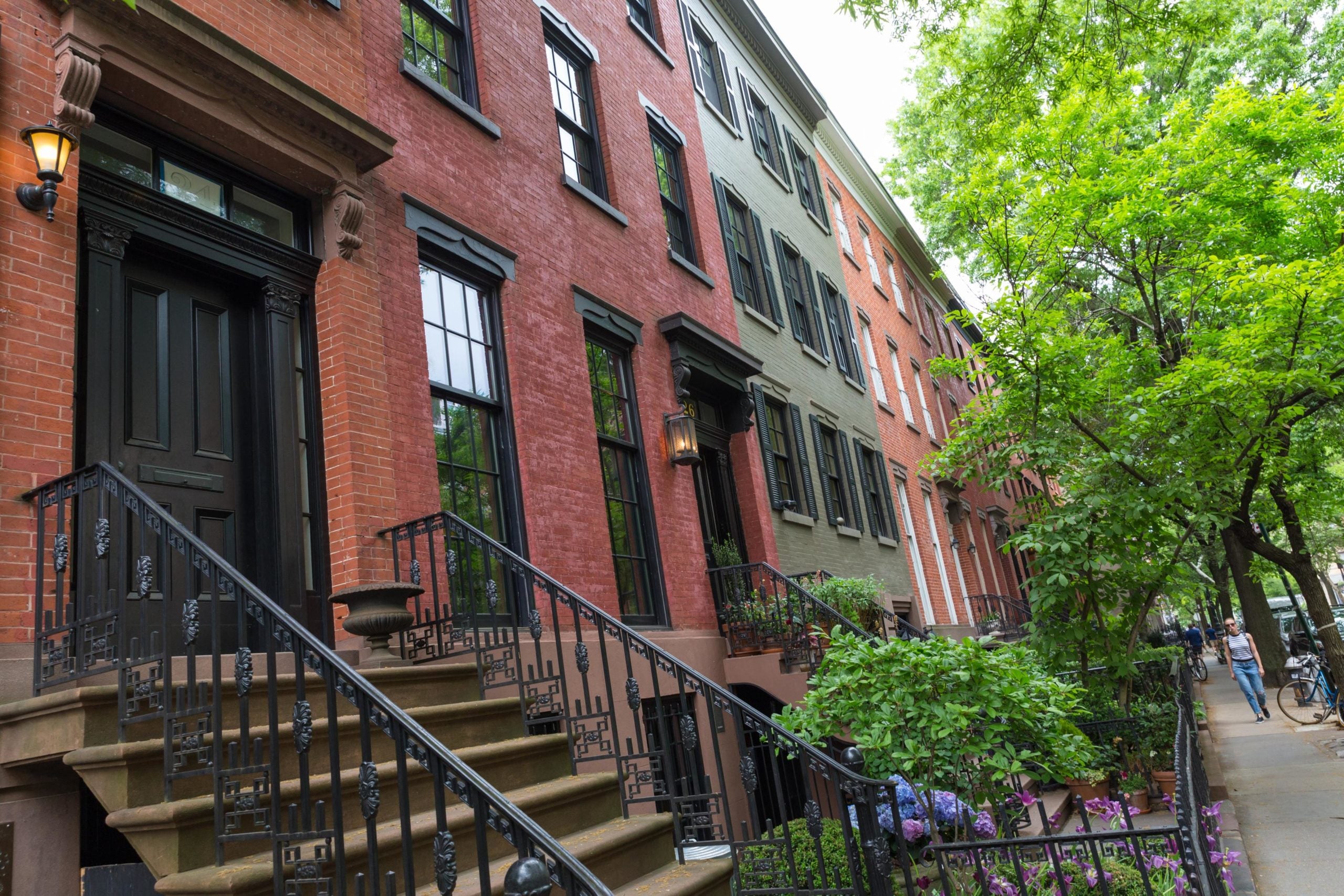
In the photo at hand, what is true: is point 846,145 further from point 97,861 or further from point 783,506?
point 97,861

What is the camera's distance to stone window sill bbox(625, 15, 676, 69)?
12.0 meters

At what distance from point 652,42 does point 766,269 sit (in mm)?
3994

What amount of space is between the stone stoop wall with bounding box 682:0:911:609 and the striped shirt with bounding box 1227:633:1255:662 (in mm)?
5479

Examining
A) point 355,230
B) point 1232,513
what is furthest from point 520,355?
point 1232,513

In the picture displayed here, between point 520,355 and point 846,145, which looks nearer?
point 520,355

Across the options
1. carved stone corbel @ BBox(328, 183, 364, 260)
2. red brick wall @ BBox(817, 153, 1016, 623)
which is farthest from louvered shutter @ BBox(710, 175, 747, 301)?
carved stone corbel @ BBox(328, 183, 364, 260)

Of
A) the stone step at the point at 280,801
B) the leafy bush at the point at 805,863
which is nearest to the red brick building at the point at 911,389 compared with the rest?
the leafy bush at the point at 805,863

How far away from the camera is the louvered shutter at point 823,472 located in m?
14.4

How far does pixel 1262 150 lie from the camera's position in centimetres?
1361

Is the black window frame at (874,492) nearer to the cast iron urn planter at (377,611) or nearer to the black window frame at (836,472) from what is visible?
the black window frame at (836,472)

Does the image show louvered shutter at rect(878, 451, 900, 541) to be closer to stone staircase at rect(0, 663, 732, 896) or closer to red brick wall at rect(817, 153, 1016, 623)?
red brick wall at rect(817, 153, 1016, 623)

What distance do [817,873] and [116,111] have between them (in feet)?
20.5

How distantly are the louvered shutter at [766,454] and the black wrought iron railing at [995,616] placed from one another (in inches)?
363

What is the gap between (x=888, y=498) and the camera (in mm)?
17875
